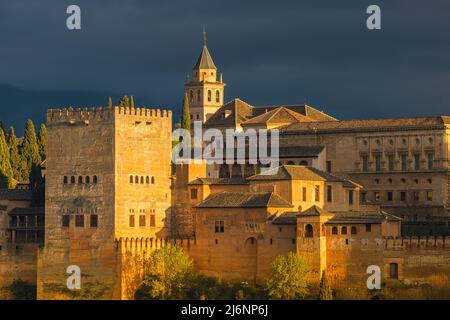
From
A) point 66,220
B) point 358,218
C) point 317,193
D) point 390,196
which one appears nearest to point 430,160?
point 390,196

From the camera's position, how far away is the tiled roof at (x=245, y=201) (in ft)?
260

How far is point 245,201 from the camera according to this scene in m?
80.0

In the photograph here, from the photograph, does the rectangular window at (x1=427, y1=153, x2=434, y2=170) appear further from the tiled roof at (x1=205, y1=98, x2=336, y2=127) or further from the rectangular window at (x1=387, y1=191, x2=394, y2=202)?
the tiled roof at (x1=205, y1=98, x2=336, y2=127)

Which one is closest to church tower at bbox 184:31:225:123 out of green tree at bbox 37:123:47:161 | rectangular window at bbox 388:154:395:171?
green tree at bbox 37:123:47:161

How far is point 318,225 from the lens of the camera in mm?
76125

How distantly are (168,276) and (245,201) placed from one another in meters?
5.19

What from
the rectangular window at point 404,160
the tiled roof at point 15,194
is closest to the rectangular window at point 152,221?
the tiled roof at point 15,194

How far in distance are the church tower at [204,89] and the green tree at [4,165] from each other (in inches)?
1037

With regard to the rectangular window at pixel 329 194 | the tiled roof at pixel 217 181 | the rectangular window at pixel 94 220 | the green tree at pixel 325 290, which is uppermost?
the tiled roof at pixel 217 181

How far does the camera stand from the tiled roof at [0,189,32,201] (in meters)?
86.9

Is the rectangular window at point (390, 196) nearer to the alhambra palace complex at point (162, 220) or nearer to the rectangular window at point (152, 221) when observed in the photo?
the alhambra palace complex at point (162, 220)

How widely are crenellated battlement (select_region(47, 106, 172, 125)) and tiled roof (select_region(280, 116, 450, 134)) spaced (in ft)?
52.4

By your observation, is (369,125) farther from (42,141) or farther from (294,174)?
(42,141)

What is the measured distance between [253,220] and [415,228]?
40.0 ft
